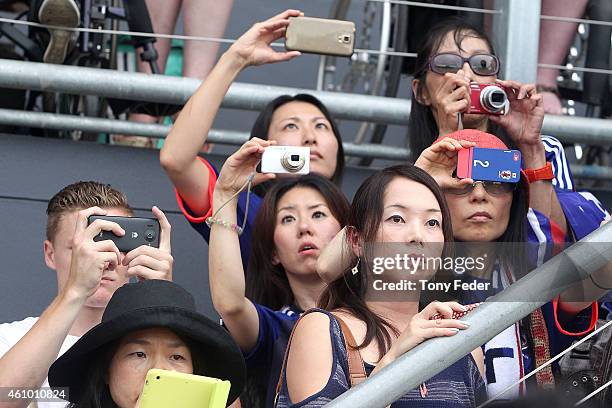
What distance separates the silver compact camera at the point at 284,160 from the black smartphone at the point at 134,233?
293 mm

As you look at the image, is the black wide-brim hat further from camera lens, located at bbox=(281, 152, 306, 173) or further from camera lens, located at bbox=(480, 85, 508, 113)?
camera lens, located at bbox=(480, 85, 508, 113)

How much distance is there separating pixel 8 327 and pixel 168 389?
0.99m

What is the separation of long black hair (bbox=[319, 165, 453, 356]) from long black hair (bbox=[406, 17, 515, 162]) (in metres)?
0.52

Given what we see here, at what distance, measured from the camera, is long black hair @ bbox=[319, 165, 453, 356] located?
11.0 feet

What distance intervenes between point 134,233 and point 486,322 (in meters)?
0.89

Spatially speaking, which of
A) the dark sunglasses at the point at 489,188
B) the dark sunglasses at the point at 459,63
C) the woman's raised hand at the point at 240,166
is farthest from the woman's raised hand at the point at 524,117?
the woman's raised hand at the point at 240,166

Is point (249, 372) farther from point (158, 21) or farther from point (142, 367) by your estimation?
point (158, 21)

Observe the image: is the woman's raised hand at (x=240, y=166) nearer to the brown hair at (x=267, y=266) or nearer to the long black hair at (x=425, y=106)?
the brown hair at (x=267, y=266)

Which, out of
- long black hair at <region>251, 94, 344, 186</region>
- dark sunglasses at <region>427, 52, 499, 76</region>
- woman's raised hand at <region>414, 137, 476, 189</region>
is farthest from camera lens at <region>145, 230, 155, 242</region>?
dark sunglasses at <region>427, 52, 499, 76</region>

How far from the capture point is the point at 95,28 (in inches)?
198

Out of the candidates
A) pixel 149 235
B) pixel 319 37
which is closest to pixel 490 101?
pixel 319 37

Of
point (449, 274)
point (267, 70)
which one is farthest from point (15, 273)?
point (267, 70)

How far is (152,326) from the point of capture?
3.28m

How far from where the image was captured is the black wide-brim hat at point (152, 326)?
10.7ft
